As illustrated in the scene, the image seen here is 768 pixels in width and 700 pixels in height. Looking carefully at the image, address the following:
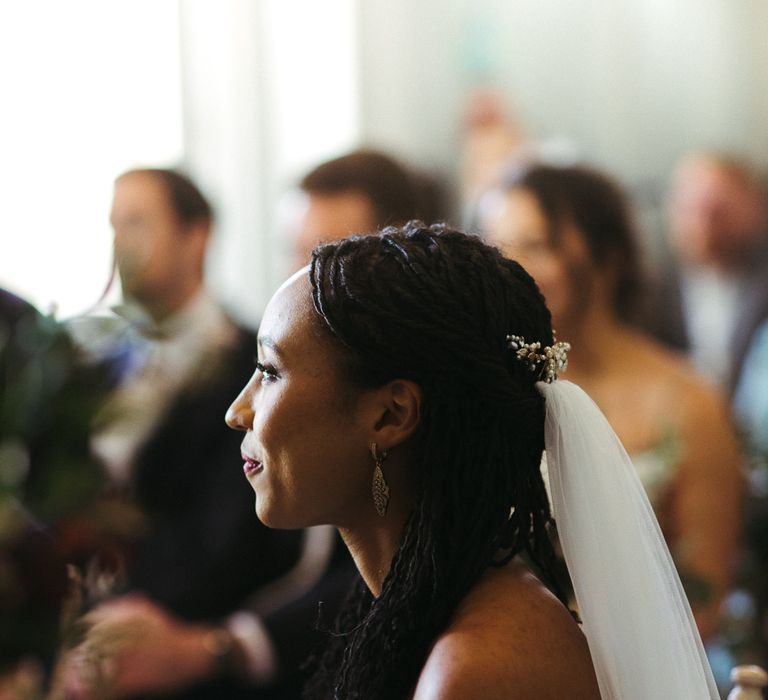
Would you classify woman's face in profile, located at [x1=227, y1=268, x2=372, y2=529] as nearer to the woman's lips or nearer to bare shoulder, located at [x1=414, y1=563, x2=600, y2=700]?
the woman's lips

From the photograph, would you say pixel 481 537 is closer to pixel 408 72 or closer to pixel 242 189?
pixel 242 189

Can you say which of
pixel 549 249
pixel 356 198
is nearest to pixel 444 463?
pixel 356 198

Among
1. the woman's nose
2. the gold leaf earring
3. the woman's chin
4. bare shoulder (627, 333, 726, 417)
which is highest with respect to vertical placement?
the woman's nose

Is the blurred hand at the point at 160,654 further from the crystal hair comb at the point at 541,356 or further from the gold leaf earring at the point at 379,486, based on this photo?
the crystal hair comb at the point at 541,356

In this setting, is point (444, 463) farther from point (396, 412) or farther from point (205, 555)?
point (205, 555)

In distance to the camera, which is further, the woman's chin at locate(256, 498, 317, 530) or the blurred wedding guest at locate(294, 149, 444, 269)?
the blurred wedding guest at locate(294, 149, 444, 269)

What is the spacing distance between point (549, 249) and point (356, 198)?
1.78ft

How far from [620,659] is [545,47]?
19.6 feet

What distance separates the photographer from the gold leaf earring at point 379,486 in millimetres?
1766

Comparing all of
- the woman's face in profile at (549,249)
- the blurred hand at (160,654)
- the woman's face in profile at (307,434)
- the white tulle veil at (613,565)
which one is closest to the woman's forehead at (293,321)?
the woman's face in profile at (307,434)

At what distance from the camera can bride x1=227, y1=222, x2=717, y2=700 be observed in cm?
172

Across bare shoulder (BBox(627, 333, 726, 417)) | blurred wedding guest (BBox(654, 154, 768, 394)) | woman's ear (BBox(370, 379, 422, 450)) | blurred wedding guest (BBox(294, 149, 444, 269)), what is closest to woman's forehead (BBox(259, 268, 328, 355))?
woman's ear (BBox(370, 379, 422, 450))

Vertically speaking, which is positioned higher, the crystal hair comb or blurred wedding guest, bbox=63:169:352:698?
the crystal hair comb

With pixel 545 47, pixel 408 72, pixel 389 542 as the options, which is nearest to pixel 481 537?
pixel 389 542
